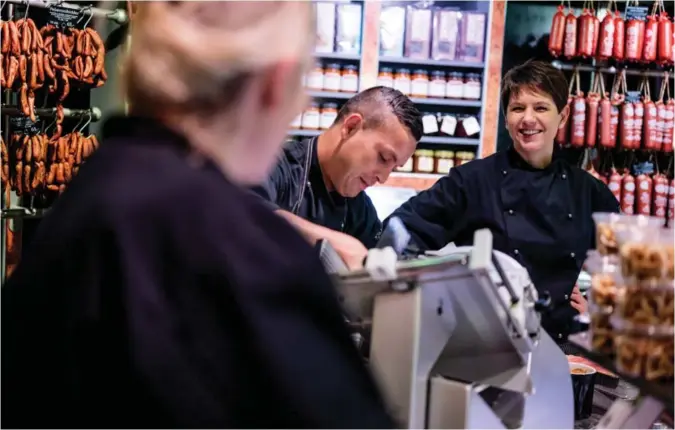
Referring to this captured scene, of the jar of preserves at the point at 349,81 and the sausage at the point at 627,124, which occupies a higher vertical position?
the jar of preserves at the point at 349,81

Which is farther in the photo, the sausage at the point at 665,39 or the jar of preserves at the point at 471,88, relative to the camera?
the jar of preserves at the point at 471,88

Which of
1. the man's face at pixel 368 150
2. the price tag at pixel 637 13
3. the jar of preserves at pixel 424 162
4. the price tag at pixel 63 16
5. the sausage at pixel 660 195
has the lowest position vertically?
the sausage at pixel 660 195

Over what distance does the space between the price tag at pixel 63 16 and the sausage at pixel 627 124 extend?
3127 mm

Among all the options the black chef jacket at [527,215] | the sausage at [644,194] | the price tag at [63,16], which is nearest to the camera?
the black chef jacket at [527,215]

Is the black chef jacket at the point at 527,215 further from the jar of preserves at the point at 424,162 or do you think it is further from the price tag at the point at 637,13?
the price tag at the point at 637,13

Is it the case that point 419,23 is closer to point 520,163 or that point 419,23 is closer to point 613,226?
point 520,163

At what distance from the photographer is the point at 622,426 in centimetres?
130

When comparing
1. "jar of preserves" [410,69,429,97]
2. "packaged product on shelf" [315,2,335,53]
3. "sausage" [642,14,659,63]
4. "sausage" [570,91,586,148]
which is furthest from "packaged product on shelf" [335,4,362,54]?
"sausage" [642,14,659,63]

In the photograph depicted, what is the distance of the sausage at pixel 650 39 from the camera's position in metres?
4.82

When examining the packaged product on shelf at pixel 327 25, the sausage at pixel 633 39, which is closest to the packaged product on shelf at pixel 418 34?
the packaged product on shelf at pixel 327 25

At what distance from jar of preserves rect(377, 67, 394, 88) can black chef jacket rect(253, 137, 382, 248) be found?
2.46 metres

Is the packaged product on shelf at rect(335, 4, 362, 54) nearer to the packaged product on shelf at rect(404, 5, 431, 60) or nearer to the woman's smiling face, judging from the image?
the packaged product on shelf at rect(404, 5, 431, 60)

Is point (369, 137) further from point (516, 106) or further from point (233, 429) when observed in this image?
point (233, 429)

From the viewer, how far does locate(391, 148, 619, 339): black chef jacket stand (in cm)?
290
